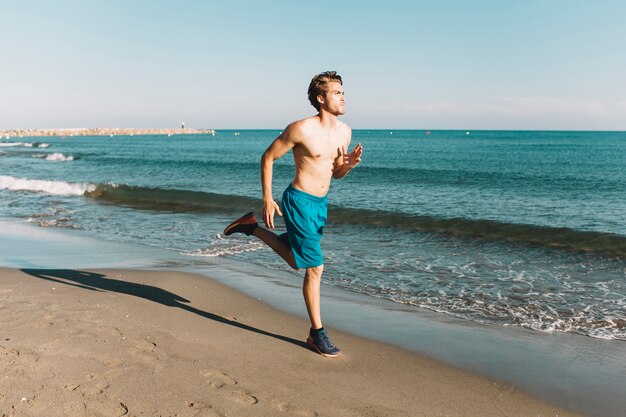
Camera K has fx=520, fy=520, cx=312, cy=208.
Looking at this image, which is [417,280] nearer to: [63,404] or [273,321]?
[273,321]

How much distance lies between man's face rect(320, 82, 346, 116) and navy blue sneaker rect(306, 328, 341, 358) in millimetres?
1732

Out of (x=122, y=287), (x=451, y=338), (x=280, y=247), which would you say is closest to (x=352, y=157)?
(x=280, y=247)

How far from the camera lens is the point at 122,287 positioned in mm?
5941

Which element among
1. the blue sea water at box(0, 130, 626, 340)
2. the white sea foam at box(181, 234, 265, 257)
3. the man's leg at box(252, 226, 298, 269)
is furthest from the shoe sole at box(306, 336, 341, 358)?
the white sea foam at box(181, 234, 265, 257)

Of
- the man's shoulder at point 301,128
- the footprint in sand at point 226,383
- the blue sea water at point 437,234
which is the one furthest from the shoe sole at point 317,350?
the blue sea water at point 437,234

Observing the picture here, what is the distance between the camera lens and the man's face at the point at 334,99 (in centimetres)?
398

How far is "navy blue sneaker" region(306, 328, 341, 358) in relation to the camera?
4.02 meters

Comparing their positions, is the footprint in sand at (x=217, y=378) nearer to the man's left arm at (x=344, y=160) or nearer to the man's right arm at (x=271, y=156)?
the man's right arm at (x=271, y=156)

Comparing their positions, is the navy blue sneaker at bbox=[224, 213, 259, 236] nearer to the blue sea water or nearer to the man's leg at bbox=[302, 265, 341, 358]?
the man's leg at bbox=[302, 265, 341, 358]

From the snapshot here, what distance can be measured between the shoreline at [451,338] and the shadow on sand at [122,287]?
0.43 meters

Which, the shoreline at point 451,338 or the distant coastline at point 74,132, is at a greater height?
the distant coastline at point 74,132

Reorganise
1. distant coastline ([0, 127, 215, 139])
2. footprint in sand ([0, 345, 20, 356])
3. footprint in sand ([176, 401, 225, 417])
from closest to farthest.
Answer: footprint in sand ([176, 401, 225, 417])
footprint in sand ([0, 345, 20, 356])
distant coastline ([0, 127, 215, 139])

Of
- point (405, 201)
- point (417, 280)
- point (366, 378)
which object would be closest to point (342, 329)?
point (366, 378)

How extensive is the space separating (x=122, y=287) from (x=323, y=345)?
2958mm
